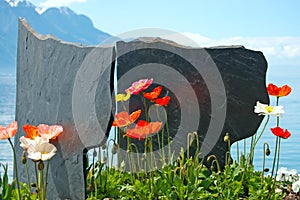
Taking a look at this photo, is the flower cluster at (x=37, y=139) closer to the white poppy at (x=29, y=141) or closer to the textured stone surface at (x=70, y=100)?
the white poppy at (x=29, y=141)

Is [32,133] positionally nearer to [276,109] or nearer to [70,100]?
[70,100]

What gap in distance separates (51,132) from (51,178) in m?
0.39

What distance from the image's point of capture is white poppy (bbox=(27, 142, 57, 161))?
2.41m

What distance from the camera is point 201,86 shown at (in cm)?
330

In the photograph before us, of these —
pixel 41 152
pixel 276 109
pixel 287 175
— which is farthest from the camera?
pixel 287 175

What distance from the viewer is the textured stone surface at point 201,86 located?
10.7ft

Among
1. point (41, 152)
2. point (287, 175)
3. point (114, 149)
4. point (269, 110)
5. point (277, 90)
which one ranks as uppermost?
point (277, 90)

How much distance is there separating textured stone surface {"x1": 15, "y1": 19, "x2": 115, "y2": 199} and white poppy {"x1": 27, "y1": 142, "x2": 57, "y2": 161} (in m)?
0.20

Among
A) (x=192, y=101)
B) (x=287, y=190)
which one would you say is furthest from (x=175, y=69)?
(x=287, y=190)

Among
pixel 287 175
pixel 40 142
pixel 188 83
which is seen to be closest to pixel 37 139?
pixel 40 142

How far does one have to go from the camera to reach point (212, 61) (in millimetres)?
3250

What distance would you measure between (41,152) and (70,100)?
389 millimetres

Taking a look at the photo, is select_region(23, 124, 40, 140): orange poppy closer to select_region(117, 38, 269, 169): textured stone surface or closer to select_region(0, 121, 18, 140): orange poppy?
select_region(0, 121, 18, 140): orange poppy

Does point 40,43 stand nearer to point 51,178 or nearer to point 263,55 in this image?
point 51,178
